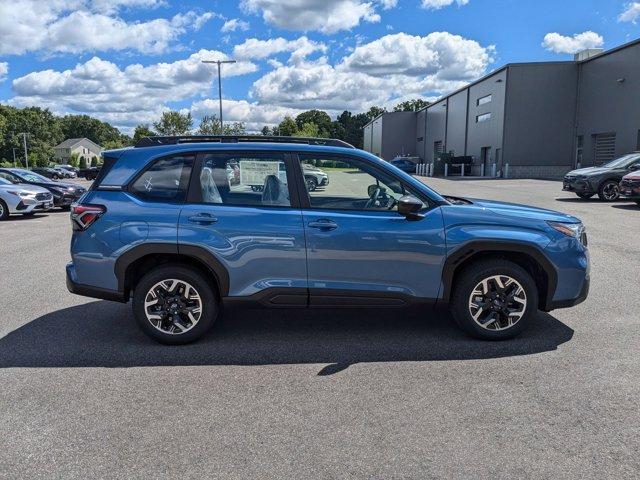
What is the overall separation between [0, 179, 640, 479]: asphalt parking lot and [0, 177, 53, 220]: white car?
35.5 ft

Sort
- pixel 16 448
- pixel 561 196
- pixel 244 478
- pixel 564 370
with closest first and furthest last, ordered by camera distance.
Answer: pixel 244 478
pixel 16 448
pixel 564 370
pixel 561 196

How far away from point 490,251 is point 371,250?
3.58 feet

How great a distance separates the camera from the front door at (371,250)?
455 centimetres

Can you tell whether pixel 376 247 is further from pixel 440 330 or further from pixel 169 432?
pixel 169 432

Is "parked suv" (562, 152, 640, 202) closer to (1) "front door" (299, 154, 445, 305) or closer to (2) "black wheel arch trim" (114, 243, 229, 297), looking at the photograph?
(1) "front door" (299, 154, 445, 305)

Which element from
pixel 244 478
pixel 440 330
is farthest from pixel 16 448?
pixel 440 330

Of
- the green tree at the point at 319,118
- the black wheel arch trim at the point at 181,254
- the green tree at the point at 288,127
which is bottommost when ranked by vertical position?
the black wheel arch trim at the point at 181,254

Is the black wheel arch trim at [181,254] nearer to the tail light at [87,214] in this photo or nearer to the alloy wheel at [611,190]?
the tail light at [87,214]

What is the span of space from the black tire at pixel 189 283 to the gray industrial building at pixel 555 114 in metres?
35.2

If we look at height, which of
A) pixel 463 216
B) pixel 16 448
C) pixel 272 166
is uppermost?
pixel 272 166

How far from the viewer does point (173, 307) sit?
4723 millimetres

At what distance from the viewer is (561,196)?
21203mm

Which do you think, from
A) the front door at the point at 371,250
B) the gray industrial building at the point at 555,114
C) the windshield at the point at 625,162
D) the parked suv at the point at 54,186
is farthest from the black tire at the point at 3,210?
the gray industrial building at the point at 555,114

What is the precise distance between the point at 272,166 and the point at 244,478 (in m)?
2.75
